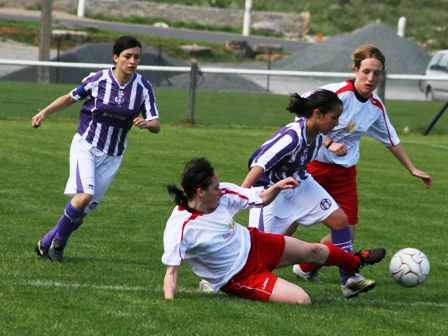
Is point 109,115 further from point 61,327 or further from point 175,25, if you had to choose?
point 175,25

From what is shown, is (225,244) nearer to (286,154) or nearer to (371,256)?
(286,154)

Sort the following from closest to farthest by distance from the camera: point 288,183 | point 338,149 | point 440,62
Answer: point 288,183, point 338,149, point 440,62

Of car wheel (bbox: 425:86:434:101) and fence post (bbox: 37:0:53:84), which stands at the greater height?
fence post (bbox: 37:0:53:84)

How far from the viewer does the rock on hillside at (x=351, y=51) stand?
39112 millimetres

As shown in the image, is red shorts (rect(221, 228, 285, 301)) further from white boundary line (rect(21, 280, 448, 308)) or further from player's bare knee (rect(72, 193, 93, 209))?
player's bare knee (rect(72, 193, 93, 209))

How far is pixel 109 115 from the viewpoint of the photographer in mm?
9875

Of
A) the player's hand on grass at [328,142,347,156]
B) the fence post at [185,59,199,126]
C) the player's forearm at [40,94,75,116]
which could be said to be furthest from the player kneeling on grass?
the fence post at [185,59,199,126]

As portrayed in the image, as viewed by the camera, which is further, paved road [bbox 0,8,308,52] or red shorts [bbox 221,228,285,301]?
paved road [bbox 0,8,308,52]

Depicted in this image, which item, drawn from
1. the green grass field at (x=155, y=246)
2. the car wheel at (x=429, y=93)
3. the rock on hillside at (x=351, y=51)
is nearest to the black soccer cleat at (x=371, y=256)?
the green grass field at (x=155, y=246)

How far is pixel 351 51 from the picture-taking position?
133 ft

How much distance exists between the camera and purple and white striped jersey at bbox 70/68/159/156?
9.84m

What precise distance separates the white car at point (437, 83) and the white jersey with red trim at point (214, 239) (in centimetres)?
2151

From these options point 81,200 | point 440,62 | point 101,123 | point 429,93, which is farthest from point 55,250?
point 440,62

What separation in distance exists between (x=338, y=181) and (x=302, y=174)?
890 mm
